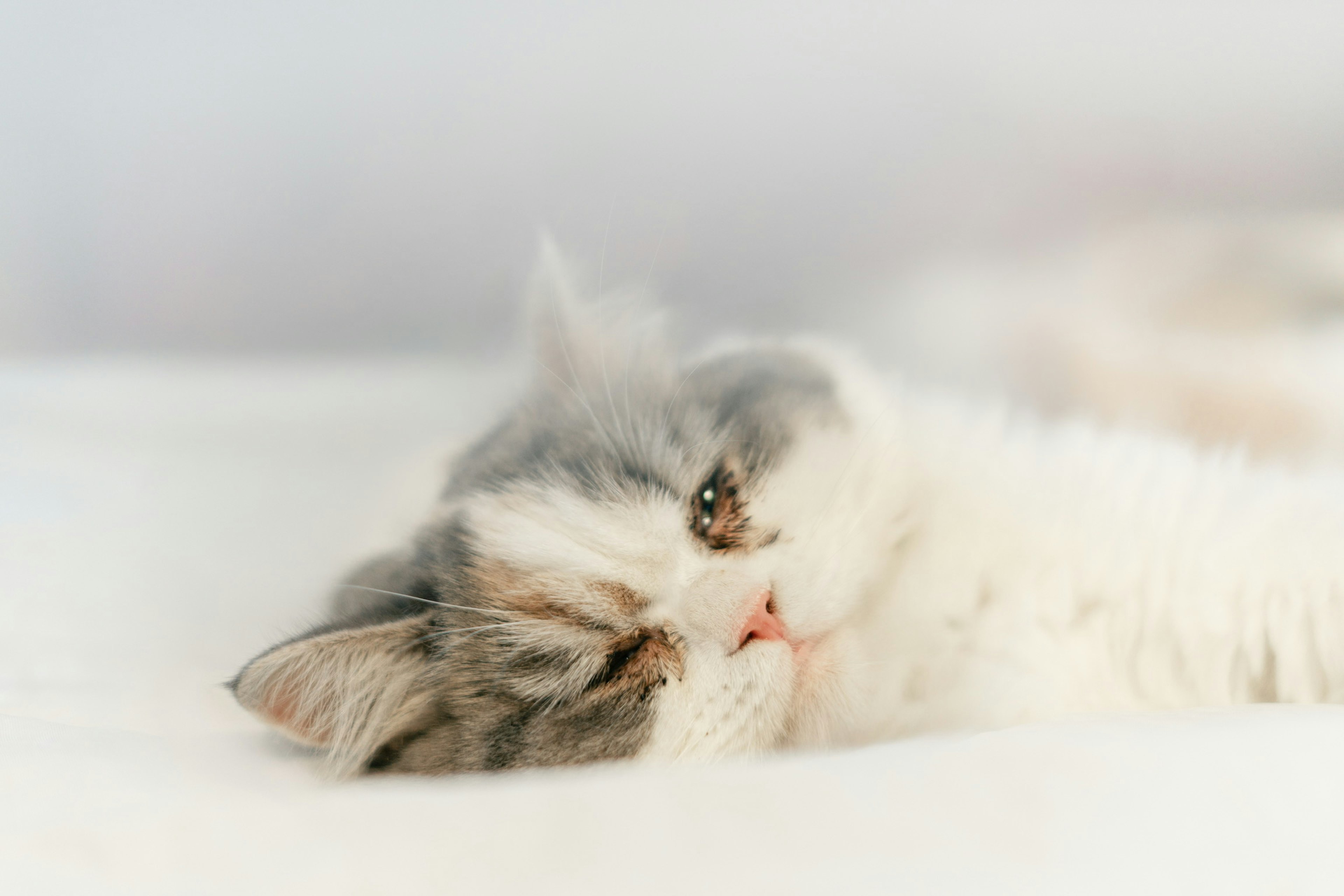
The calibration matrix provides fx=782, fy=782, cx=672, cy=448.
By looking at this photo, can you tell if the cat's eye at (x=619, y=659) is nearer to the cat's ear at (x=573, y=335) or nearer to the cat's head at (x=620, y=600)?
the cat's head at (x=620, y=600)

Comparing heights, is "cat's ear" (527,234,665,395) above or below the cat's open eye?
above

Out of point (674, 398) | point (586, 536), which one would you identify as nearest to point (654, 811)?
point (586, 536)

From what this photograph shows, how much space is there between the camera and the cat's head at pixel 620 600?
2.86 feet

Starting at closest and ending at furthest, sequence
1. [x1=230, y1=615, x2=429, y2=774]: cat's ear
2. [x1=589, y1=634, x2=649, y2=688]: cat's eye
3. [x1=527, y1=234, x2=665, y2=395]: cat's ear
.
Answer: [x1=230, y1=615, x2=429, y2=774]: cat's ear
[x1=589, y1=634, x2=649, y2=688]: cat's eye
[x1=527, y1=234, x2=665, y2=395]: cat's ear

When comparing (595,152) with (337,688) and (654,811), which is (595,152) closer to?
(337,688)

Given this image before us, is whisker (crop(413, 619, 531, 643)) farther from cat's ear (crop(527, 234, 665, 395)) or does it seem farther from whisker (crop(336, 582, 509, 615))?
cat's ear (crop(527, 234, 665, 395))

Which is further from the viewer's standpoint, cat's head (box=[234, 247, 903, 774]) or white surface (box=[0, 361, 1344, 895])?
cat's head (box=[234, 247, 903, 774])

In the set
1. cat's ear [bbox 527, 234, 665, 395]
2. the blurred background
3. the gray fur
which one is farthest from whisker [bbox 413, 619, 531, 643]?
the blurred background

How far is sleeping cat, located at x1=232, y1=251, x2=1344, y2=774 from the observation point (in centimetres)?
89

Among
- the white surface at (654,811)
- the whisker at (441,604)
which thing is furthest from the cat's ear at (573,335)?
the white surface at (654,811)

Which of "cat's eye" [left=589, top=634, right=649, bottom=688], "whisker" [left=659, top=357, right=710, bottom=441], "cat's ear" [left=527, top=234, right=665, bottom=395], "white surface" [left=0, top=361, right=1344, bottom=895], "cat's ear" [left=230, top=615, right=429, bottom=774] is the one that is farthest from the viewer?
"cat's ear" [left=527, top=234, right=665, bottom=395]

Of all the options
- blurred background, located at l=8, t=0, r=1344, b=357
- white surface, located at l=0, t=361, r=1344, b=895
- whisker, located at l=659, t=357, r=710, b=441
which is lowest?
white surface, located at l=0, t=361, r=1344, b=895

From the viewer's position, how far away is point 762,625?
3.02 feet

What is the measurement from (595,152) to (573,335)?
0.35m
